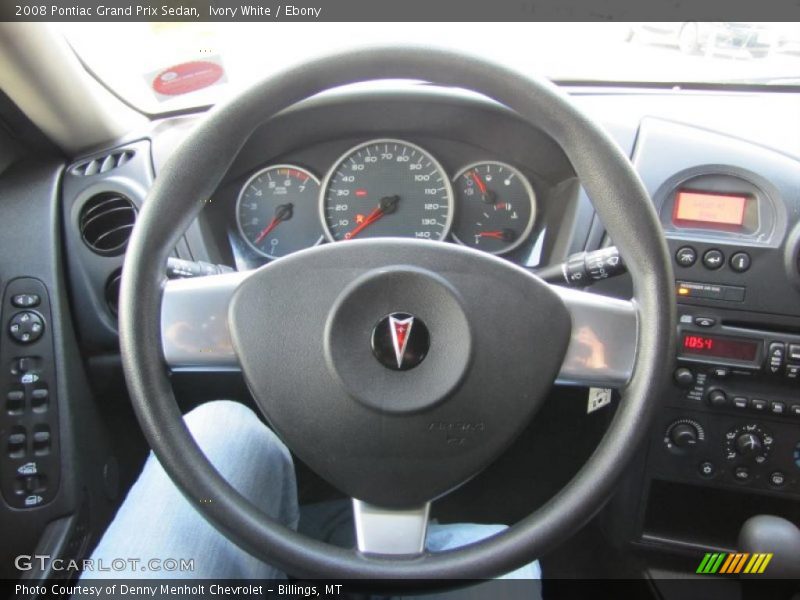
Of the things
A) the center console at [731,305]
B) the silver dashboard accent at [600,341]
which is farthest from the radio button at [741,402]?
the silver dashboard accent at [600,341]

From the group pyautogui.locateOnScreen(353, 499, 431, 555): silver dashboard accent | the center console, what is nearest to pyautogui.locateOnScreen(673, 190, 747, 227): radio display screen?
the center console

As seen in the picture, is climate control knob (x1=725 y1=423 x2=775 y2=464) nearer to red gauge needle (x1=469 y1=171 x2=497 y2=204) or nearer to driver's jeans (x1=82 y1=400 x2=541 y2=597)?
driver's jeans (x1=82 y1=400 x2=541 y2=597)

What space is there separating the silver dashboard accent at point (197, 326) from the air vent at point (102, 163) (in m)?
0.68

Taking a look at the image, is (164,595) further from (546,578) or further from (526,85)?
(546,578)

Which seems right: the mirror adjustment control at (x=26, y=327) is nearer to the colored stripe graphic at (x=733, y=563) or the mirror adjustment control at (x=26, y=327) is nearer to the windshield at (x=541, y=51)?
the windshield at (x=541, y=51)

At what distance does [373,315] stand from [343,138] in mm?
666

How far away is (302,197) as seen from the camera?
1.46 metres

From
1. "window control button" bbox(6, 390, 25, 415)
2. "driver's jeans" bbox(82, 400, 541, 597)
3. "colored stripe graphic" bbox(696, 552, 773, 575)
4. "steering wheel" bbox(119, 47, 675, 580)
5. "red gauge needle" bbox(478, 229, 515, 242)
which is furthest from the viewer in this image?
"red gauge needle" bbox(478, 229, 515, 242)

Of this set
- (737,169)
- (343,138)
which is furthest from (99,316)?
(737,169)

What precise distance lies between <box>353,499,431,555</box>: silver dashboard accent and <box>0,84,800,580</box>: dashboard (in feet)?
2.17

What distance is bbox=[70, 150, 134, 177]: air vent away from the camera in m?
1.45

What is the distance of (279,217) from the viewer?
1.46 metres

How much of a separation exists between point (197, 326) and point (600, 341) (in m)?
0.49

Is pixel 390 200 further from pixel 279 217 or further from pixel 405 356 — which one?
pixel 405 356
